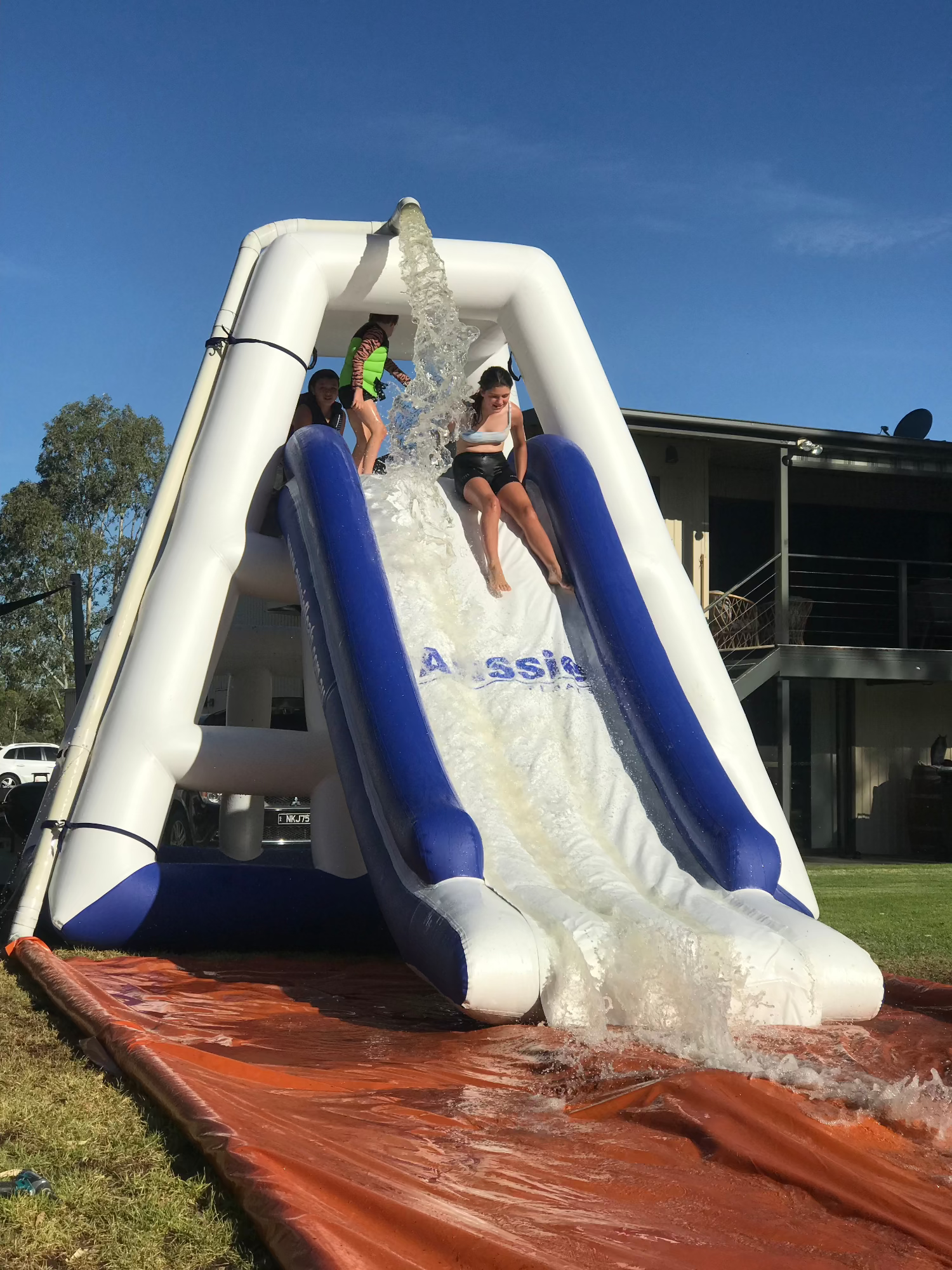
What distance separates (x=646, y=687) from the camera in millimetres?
5445

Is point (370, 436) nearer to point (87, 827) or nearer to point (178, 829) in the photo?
point (87, 827)

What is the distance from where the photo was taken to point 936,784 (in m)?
14.5

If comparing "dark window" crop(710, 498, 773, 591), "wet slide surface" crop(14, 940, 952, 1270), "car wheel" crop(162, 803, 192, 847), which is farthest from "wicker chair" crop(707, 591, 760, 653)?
"wet slide surface" crop(14, 940, 952, 1270)

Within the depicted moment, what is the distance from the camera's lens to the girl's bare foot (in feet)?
20.4

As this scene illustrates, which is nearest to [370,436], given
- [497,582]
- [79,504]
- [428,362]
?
[428,362]

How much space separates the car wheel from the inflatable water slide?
12.1 ft

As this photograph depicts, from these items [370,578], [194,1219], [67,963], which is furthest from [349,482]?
[194,1219]

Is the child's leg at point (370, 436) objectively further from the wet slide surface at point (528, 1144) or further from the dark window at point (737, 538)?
the dark window at point (737, 538)

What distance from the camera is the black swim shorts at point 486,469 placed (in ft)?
21.8

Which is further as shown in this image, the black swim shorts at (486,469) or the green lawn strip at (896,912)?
the black swim shorts at (486,469)

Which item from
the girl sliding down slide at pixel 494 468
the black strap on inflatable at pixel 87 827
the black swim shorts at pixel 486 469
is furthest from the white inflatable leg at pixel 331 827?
the black swim shorts at pixel 486 469

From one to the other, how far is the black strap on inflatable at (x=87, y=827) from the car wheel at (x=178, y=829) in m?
5.47

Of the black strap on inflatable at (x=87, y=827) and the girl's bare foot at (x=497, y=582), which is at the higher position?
the girl's bare foot at (x=497, y=582)

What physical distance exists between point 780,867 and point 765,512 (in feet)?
37.7
